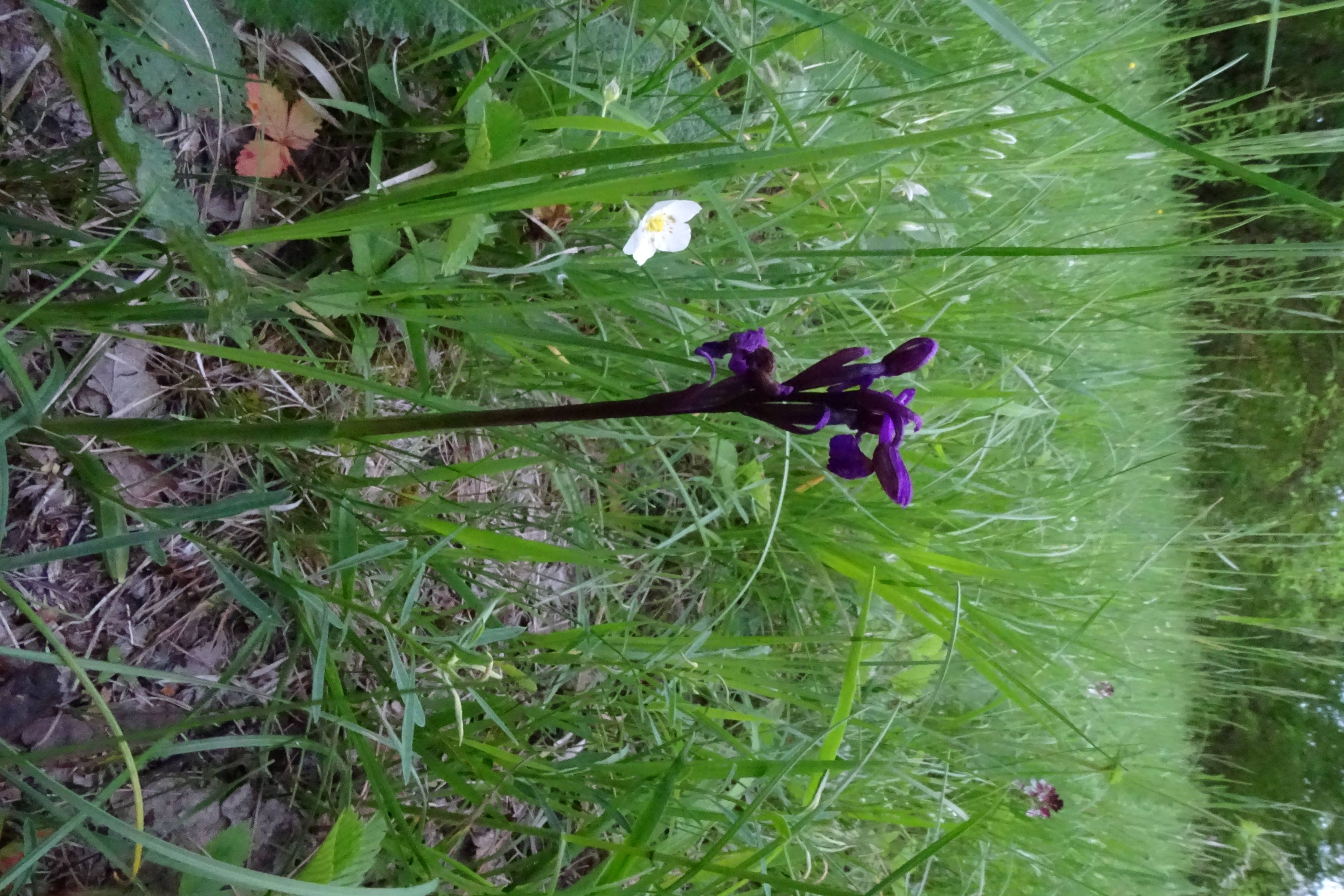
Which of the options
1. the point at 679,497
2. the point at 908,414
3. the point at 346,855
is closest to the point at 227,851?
the point at 346,855

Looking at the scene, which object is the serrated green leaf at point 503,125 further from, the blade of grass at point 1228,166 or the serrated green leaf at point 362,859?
the serrated green leaf at point 362,859

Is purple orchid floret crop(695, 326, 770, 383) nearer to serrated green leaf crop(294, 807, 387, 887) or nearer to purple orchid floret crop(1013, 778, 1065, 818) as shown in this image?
serrated green leaf crop(294, 807, 387, 887)

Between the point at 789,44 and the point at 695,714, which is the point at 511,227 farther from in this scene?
the point at 695,714

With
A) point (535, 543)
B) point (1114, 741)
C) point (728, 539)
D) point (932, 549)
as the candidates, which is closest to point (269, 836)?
point (535, 543)

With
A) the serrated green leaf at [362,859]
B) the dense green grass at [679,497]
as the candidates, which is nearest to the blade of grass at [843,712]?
the dense green grass at [679,497]

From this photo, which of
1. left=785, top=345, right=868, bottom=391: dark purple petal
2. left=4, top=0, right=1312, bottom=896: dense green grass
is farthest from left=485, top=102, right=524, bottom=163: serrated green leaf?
left=785, top=345, right=868, bottom=391: dark purple petal

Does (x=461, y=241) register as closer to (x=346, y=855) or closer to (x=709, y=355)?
(x=709, y=355)
